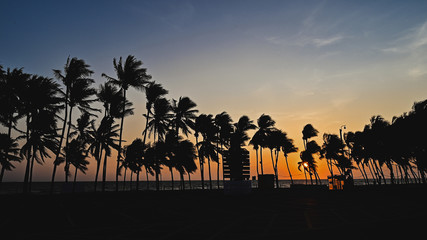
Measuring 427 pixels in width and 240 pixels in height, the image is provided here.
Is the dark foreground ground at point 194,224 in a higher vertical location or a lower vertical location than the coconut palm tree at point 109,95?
lower

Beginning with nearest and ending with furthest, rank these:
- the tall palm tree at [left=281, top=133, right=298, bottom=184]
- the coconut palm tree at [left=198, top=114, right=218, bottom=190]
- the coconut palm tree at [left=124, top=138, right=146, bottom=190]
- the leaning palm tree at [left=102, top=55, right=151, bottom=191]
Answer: the leaning palm tree at [left=102, top=55, right=151, bottom=191] → the coconut palm tree at [left=198, top=114, right=218, bottom=190] → the coconut palm tree at [left=124, top=138, right=146, bottom=190] → the tall palm tree at [left=281, top=133, right=298, bottom=184]

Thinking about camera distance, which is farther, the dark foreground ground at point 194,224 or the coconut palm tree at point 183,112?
the coconut palm tree at point 183,112

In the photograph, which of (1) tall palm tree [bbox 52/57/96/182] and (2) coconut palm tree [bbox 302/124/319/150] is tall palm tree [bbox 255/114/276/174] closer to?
(2) coconut palm tree [bbox 302/124/319/150]

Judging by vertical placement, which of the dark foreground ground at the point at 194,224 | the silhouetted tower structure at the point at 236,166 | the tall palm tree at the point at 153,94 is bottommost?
the dark foreground ground at the point at 194,224

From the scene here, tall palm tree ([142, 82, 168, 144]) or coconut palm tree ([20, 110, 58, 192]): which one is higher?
tall palm tree ([142, 82, 168, 144])

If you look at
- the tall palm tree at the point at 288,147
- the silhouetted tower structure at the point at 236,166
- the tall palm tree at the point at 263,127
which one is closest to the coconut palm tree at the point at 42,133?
the silhouetted tower structure at the point at 236,166

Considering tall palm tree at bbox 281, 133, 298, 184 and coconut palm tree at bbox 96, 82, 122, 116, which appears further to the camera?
tall palm tree at bbox 281, 133, 298, 184

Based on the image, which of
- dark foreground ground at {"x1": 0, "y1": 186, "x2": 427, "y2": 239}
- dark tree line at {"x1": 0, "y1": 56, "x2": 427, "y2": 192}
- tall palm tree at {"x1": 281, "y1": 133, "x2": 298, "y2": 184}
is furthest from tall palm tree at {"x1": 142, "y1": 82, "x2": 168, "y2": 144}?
tall palm tree at {"x1": 281, "y1": 133, "x2": 298, "y2": 184}

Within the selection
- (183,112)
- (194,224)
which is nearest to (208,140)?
(183,112)

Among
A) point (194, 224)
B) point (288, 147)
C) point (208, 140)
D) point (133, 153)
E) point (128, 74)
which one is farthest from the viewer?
point (288, 147)

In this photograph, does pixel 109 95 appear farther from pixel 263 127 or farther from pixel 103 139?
pixel 263 127

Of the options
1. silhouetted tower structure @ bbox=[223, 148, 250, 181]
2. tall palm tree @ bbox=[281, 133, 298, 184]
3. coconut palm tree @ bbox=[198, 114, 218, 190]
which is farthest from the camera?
tall palm tree @ bbox=[281, 133, 298, 184]

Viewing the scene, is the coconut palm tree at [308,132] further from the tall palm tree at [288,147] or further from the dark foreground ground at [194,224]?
the dark foreground ground at [194,224]

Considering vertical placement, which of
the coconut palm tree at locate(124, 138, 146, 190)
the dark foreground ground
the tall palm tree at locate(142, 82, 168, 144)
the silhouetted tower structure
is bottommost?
the dark foreground ground
